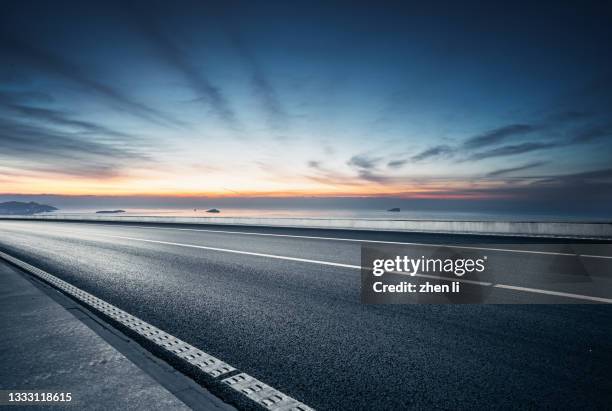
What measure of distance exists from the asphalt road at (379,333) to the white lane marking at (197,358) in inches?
3.8

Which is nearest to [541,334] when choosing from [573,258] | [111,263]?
[573,258]

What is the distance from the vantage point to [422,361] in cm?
301

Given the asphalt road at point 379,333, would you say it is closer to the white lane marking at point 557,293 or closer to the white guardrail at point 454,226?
the white lane marking at point 557,293

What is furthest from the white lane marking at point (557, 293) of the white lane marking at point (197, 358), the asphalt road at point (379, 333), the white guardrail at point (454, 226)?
the white guardrail at point (454, 226)

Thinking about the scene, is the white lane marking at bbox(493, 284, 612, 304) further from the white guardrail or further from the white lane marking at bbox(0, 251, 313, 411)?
the white guardrail

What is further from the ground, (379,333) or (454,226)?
(454,226)

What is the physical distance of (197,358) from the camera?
3.09m

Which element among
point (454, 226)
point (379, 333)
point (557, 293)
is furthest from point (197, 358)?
point (454, 226)

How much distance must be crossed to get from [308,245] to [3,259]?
8.39 m

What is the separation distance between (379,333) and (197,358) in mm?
1947

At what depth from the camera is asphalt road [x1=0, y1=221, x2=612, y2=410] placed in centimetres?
254

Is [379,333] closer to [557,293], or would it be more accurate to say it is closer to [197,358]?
[197,358]

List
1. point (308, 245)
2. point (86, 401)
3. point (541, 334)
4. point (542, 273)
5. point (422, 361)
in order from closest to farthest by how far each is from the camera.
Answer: point (86, 401)
point (422, 361)
point (541, 334)
point (542, 273)
point (308, 245)

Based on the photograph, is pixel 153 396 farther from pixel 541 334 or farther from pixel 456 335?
pixel 541 334
